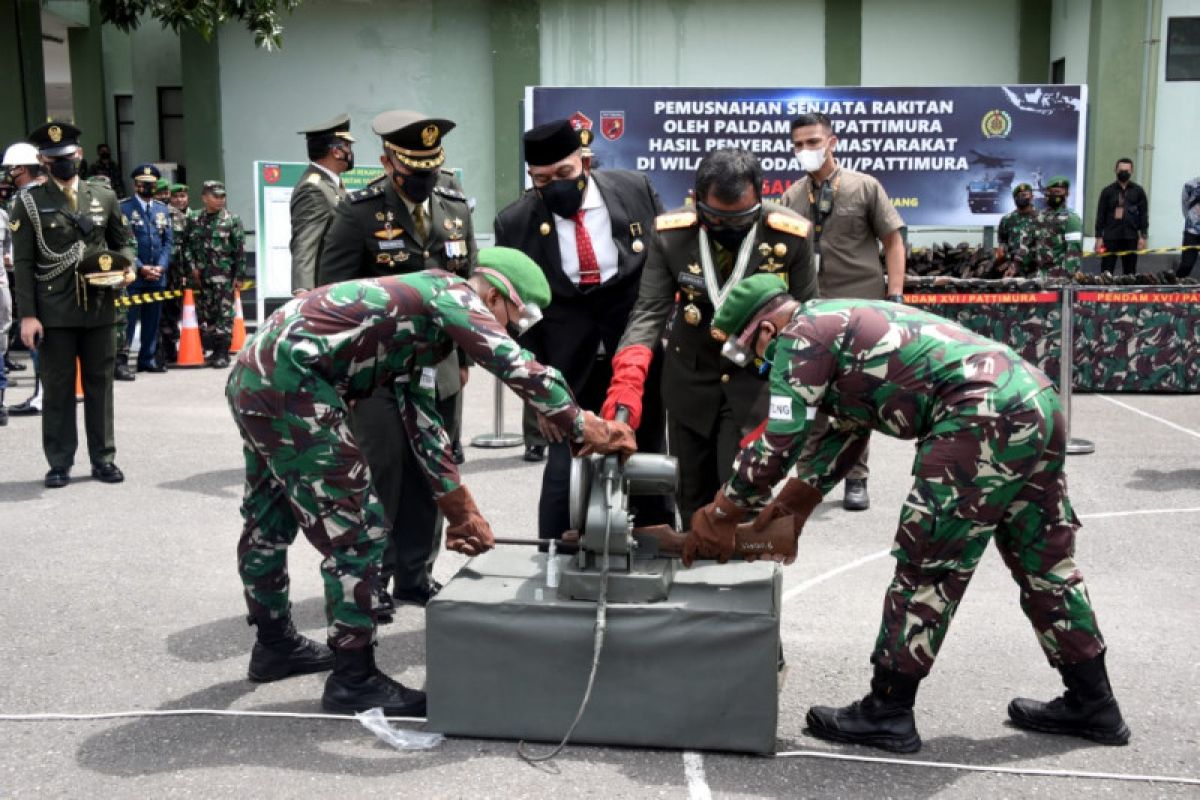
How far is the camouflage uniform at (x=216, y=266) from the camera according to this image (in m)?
14.0

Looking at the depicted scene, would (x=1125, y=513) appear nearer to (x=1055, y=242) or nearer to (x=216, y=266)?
(x=1055, y=242)

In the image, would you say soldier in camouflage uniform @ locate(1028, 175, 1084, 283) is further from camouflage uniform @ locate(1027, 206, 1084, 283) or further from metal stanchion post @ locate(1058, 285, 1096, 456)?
metal stanchion post @ locate(1058, 285, 1096, 456)

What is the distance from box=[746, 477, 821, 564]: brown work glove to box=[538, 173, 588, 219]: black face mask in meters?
1.57

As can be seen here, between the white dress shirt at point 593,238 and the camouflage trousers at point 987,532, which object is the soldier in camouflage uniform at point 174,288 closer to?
the white dress shirt at point 593,238

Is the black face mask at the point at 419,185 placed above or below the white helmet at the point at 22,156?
below

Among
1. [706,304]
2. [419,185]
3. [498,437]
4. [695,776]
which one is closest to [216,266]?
[498,437]

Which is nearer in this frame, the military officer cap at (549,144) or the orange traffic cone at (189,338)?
the military officer cap at (549,144)

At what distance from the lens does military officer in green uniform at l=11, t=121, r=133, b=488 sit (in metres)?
7.95

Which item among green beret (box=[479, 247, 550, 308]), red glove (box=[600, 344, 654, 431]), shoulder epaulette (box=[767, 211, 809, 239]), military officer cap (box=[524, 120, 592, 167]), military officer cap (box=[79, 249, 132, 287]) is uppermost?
military officer cap (box=[524, 120, 592, 167])

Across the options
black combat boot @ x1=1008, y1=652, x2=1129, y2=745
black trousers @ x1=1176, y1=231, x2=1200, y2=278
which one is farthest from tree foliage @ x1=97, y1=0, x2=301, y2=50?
black combat boot @ x1=1008, y1=652, x2=1129, y2=745

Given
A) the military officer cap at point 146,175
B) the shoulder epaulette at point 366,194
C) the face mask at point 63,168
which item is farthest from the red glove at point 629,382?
the military officer cap at point 146,175

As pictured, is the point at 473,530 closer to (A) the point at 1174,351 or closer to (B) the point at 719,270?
(B) the point at 719,270

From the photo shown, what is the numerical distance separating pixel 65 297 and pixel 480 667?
506 centimetres

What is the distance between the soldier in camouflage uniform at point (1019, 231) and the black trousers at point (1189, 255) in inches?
167
